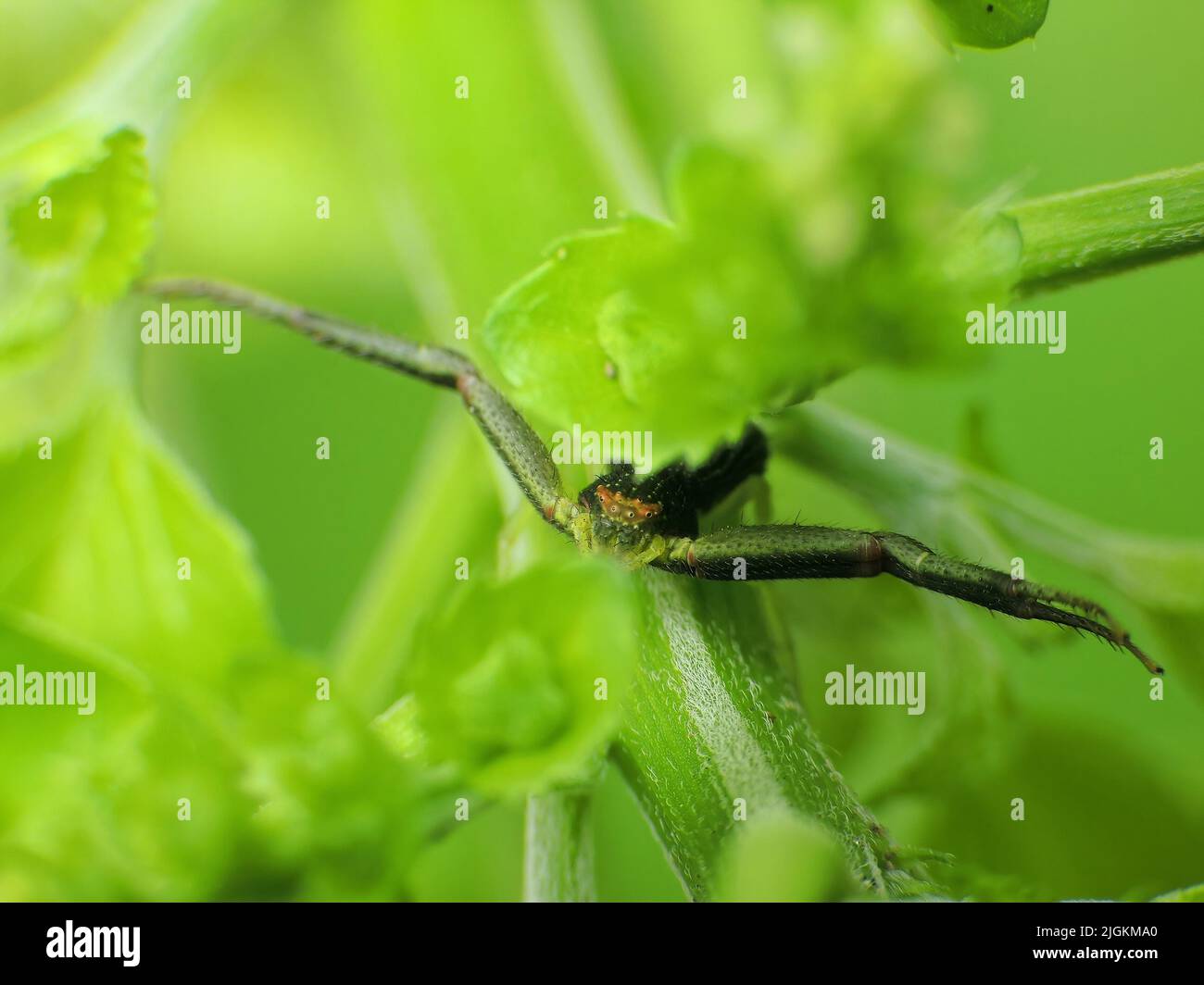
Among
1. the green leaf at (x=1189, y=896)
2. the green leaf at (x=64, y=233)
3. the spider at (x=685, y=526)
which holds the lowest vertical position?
the green leaf at (x=1189, y=896)

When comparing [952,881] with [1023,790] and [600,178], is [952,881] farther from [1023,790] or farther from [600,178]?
[600,178]

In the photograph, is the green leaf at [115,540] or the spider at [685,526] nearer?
the spider at [685,526]

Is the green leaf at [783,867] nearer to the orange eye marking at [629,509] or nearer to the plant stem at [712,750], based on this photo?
the plant stem at [712,750]

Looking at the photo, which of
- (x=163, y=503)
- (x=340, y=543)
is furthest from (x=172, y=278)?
(x=340, y=543)

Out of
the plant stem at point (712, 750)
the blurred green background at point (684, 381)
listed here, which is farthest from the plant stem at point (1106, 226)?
the plant stem at point (712, 750)

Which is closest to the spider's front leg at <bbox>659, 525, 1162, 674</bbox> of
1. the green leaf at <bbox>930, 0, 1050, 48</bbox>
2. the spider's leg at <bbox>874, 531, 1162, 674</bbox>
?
the spider's leg at <bbox>874, 531, 1162, 674</bbox>
